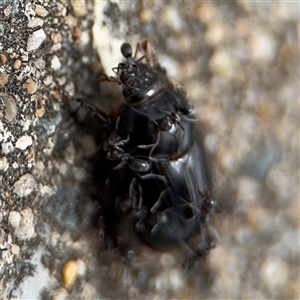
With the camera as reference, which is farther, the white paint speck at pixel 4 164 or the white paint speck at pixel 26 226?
the white paint speck at pixel 26 226

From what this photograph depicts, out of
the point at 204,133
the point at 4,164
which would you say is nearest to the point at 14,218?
the point at 4,164

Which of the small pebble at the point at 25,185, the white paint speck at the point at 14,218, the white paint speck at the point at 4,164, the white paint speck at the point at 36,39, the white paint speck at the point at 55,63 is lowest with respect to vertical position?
the white paint speck at the point at 14,218

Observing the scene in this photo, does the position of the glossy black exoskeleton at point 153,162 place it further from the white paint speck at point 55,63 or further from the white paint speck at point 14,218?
the white paint speck at point 14,218

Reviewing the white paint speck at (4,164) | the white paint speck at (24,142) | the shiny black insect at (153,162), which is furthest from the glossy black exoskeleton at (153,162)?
the white paint speck at (4,164)

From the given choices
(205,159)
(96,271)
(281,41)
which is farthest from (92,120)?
(281,41)

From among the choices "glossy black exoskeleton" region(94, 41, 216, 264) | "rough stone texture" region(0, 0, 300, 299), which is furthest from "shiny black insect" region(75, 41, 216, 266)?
"rough stone texture" region(0, 0, 300, 299)

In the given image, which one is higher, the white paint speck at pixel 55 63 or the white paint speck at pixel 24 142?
the white paint speck at pixel 55 63

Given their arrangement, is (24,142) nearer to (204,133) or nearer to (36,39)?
(36,39)

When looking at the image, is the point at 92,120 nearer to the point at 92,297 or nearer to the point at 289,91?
the point at 92,297
